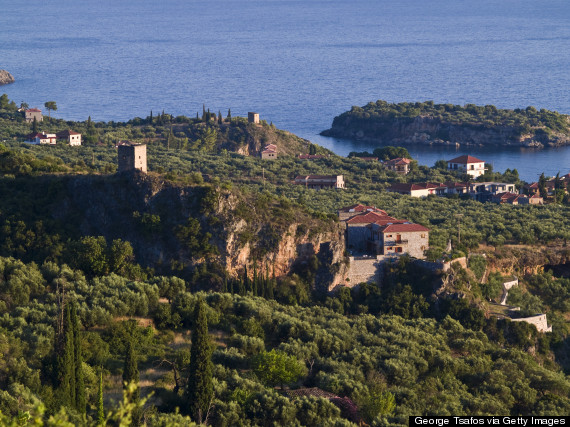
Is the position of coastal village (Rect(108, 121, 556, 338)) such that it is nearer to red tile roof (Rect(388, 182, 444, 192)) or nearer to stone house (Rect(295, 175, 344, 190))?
red tile roof (Rect(388, 182, 444, 192))

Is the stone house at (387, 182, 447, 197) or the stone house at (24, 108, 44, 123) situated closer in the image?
the stone house at (387, 182, 447, 197)

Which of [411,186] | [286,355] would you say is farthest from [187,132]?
[286,355]

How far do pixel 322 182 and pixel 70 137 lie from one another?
27.7 metres

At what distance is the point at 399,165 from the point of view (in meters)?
105

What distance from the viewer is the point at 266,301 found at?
51750 millimetres

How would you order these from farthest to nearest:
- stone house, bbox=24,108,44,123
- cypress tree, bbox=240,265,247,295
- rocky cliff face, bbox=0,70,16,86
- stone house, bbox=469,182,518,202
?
rocky cliff face, bbox=0,70,16,86 < stone house, bbox=24,108,44,123 < stone house, bbox=469,182,518,202 < cypress tree, bbox=240,265,247,295

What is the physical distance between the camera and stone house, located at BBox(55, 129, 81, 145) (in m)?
101

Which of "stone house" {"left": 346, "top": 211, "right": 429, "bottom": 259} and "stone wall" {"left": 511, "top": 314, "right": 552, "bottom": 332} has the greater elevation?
"stone house" {"left": 346, "top": 211, "right": 429, "bottom": 259}

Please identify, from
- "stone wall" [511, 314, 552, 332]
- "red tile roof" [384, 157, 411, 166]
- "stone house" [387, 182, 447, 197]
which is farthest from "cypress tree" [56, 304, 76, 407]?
"red tile roof" [384, 157, 411, 166]

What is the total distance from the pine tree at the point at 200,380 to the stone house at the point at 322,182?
5157 cm

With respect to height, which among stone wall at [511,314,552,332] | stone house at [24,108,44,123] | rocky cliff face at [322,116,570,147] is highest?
stone house at [24,108,44,123]

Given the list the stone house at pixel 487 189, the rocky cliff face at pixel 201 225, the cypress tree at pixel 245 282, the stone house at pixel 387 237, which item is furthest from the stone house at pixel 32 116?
the cypress tree at pixel 245 282

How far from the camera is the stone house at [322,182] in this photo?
8925 centimetres

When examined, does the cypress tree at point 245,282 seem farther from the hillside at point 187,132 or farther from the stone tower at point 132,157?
the hillside at point 187,132
